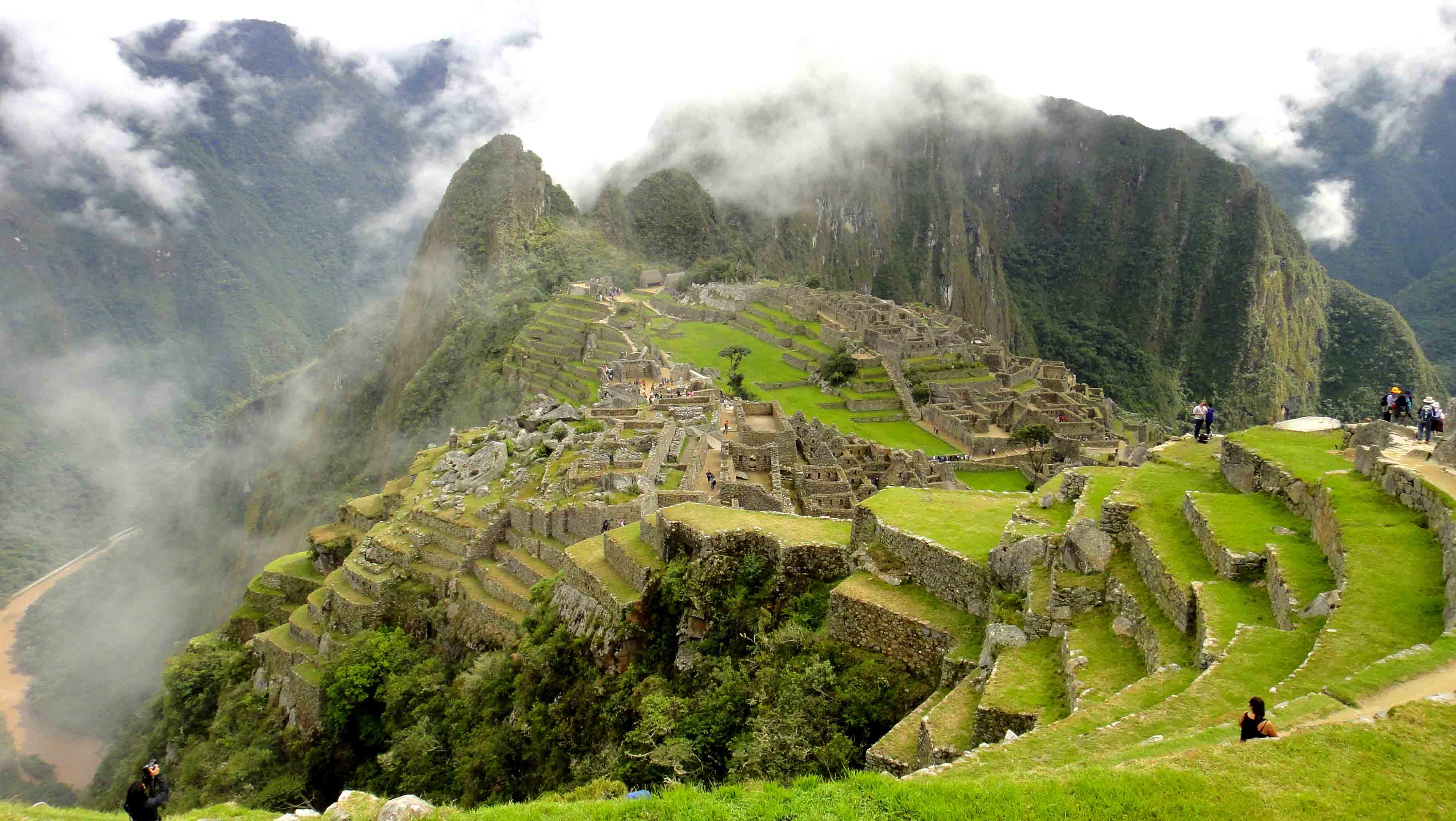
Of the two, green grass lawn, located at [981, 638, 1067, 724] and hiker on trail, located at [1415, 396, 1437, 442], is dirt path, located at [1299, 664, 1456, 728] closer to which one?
green grass lawn, located at [981, 638, 1067, 724]

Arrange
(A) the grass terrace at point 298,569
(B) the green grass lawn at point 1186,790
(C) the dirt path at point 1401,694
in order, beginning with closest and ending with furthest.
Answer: (B) the green grass lawn at point 1186,790, (C) the dirt path at point 1401,694, (A) the grass terrace at point 298,569

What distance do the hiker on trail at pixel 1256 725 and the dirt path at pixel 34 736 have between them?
54316mm

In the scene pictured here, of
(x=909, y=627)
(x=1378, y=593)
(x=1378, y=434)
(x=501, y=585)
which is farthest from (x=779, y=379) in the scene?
(x=1378, y=593)

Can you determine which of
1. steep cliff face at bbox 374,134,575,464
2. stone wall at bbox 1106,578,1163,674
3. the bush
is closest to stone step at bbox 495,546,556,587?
stone wall at bbox 1106,578,1163,674

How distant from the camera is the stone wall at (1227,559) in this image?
9.24m

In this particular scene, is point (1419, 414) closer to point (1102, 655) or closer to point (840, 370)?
point (1102, 655)

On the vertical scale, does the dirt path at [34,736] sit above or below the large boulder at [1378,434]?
below

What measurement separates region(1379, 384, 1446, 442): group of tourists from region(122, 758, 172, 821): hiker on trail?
600 inches

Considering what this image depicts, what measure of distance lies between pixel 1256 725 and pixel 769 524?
31.0 ft

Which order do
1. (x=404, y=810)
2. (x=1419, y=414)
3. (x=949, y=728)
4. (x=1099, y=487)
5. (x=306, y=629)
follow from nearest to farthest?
(x=404, y=810), (x=949, y=728), (x=1419, y=414), (x=1099, y=487), (x=306, y=629)

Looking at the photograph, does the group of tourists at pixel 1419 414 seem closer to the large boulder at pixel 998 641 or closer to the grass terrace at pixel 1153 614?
the grass terrace at pixel 1153 614

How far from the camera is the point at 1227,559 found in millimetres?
9289

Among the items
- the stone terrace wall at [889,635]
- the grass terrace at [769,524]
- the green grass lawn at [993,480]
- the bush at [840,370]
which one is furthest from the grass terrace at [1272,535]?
the bush at [840,370]

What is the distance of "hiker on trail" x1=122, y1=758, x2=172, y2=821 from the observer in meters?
8.25
